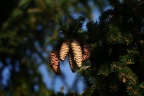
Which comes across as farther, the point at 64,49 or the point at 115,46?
the point at 115,46

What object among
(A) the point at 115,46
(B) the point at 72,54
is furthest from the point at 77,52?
(A) the point at 115,46

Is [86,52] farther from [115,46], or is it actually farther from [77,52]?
[115,46]

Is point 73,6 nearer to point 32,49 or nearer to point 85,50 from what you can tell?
point 32,49

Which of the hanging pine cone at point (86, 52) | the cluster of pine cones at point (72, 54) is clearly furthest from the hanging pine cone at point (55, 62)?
the hanging pine cone at point (86, 52)

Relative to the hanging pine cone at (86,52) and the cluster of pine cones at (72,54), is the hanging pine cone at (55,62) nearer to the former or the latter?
the cluster of pine cones at (72,54)

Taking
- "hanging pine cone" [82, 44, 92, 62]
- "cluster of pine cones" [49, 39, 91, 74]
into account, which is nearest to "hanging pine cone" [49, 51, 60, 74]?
"cluster of pine cones" [49, 39, 91, 74]

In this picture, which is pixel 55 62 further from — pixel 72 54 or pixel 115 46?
pixel 115 46

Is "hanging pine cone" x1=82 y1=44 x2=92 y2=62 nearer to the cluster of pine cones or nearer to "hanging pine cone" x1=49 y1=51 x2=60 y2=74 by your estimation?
the cluster of pine cones
